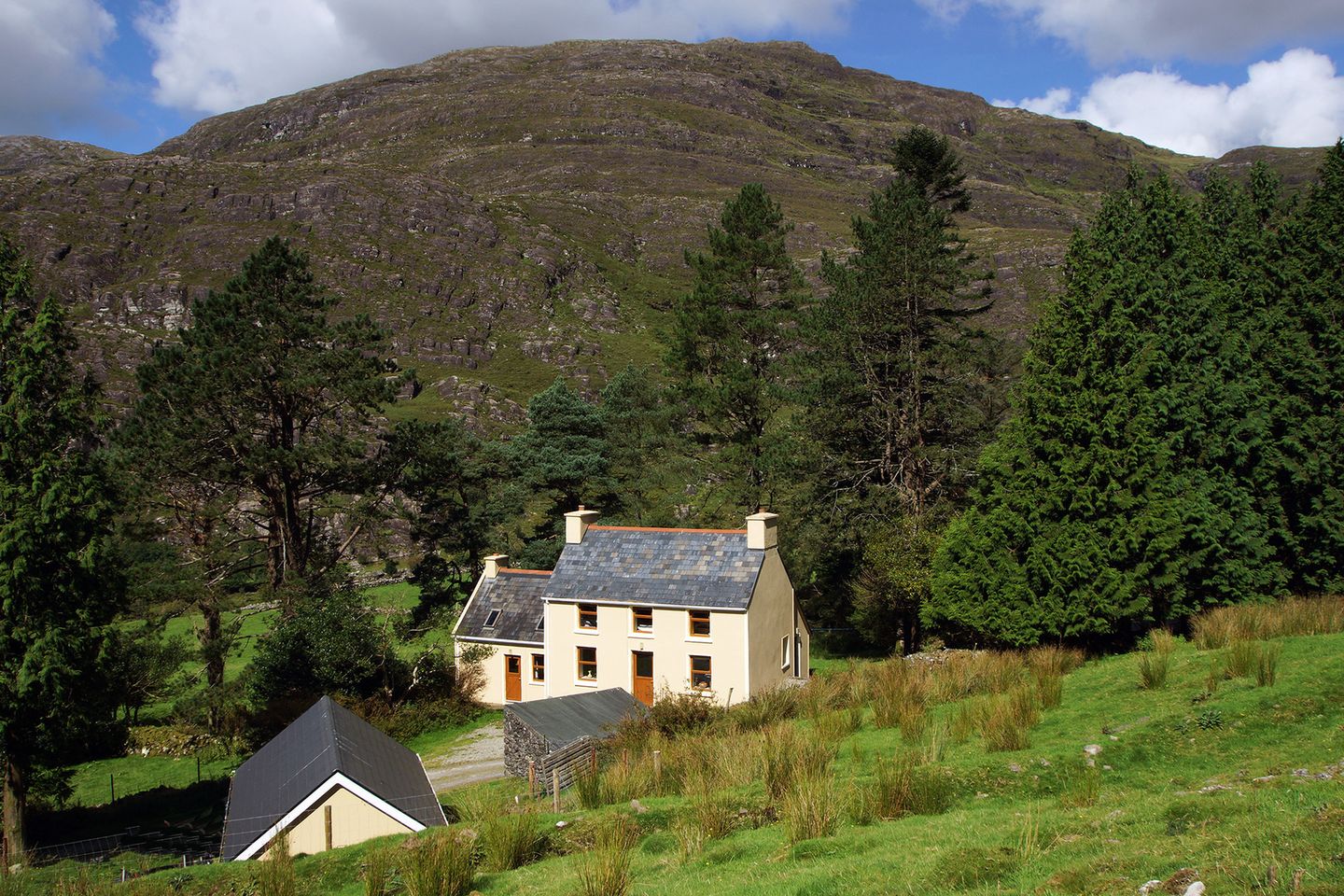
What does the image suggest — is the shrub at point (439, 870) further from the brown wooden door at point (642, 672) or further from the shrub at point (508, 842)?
the brown wooden door at point (642, 672)

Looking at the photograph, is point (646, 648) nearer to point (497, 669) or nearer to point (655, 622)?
point (655, 622)

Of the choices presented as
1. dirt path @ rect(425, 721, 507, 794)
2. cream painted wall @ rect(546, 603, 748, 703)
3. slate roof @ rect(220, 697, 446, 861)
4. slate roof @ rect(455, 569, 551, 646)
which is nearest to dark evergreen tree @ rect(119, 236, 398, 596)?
slate roof @ rect(455, 569, 551, 646)

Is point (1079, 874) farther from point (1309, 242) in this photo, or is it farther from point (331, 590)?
point (331, 590)

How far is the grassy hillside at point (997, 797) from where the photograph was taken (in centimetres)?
653

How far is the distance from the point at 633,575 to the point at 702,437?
14.6 meters

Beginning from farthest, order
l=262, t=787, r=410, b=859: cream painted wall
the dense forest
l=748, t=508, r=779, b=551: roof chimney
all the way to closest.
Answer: l=748, t=508, r=779, b=551: roof chimney, the dense forest, l=262, t=787, r=410, b=859: cream painted wall

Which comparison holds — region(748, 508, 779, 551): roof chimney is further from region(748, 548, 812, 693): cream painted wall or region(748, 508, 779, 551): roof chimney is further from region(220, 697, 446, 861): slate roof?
region(220, 697, 446, 861): slate roof

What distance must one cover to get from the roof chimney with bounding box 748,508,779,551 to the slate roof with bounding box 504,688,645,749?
673 centimetres

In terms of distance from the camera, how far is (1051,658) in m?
17.8

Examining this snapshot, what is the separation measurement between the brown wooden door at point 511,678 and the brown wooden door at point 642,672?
19.5 feet

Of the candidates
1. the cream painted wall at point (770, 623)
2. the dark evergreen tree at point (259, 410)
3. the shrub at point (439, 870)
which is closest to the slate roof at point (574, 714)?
the cream painted wall at point (770, 623)

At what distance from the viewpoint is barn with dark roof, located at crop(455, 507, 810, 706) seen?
2725 cm

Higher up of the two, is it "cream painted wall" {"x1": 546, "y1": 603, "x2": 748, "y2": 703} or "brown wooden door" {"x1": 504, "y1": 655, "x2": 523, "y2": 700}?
"cream painted wall" {"x1": 546, "y1": 603, "x2": 748, "y2": 703}

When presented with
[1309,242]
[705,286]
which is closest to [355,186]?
[705,286]
